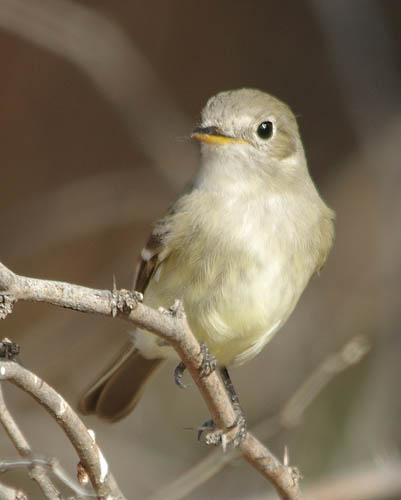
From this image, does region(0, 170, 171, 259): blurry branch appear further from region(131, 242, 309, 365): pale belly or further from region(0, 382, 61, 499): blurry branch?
region(0, 382, 61, 499): blurry branch

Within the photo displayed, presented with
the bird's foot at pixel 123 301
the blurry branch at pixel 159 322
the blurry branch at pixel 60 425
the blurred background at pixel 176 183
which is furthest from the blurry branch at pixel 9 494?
the blurred background at pixel 176 183

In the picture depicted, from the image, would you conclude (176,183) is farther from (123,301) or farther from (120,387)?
(123,301)

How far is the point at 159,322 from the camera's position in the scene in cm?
218

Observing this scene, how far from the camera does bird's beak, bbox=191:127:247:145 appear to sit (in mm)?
3289

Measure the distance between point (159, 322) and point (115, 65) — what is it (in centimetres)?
352

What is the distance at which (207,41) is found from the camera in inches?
258

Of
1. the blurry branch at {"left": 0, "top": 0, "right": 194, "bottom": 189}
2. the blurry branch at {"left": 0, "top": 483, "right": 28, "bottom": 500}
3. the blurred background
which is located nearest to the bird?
the blurry branch at {"left": 0, "top": 483, "right": 28, "bottom": 500}

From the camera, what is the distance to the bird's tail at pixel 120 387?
3.78m

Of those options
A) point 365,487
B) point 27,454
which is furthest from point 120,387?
point 27,454

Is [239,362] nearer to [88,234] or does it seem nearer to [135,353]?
[135,353]

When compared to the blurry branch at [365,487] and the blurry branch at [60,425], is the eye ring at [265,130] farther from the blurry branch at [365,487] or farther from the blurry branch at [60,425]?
the blurry branch at [60,425]

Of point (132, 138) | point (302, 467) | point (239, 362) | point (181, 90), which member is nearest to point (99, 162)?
point (132, 138)

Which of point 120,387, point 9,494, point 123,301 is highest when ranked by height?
point 120,387

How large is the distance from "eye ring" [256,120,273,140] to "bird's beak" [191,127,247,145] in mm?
139
